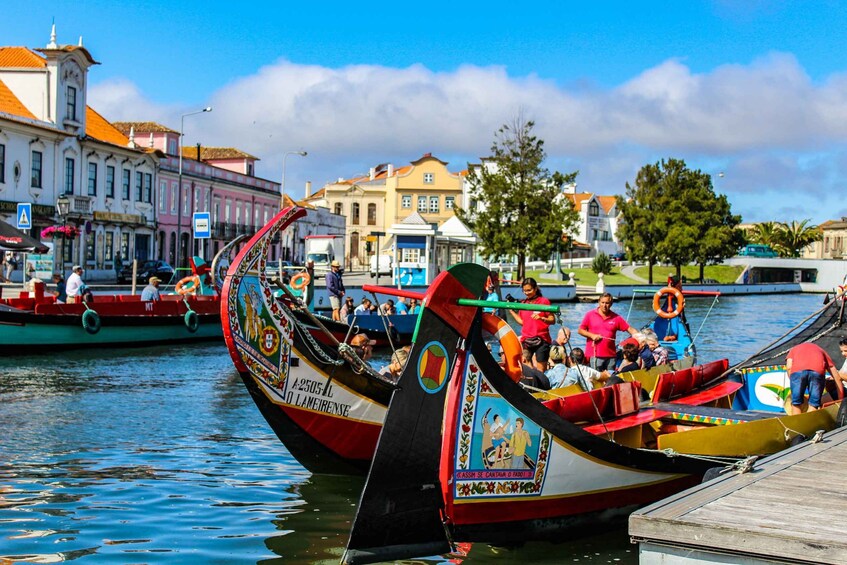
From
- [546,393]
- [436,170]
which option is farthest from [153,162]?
[546,393]

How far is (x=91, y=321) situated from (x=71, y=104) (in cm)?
2874

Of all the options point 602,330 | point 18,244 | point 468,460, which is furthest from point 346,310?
point 468,460

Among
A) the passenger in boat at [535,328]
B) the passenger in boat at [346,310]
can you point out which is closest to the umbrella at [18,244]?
the passenger in boat at [346,310]

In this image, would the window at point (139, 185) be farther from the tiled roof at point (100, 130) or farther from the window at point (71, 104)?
the window at point (71, 104)

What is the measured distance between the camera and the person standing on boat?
38.4 ft

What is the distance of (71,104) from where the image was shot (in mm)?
51125

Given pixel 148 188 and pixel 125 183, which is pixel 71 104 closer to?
pixel 125 183

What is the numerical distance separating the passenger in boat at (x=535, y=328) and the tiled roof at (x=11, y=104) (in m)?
39.3

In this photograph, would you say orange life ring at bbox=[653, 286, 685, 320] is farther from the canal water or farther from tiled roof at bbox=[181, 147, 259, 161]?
tiled roof at bbox=[181, 147, 259, 161]

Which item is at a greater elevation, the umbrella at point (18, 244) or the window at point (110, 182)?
the window at point (110, 182)

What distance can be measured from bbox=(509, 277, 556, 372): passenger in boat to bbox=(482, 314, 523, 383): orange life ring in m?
2.87

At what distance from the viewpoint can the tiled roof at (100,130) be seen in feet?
184

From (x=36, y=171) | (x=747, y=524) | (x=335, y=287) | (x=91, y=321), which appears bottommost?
(x=747, y=524)

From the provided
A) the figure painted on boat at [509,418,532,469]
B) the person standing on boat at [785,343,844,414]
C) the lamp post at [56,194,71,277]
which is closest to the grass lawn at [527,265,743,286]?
the lamp post at [56,194,71,277]
